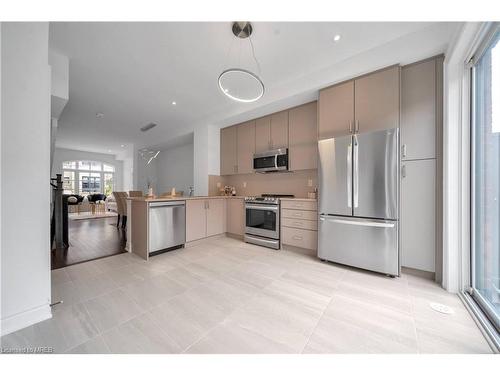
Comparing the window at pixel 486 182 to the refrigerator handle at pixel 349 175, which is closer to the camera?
the window at pixel 486 182

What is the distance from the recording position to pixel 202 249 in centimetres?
318

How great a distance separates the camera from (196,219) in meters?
3.43

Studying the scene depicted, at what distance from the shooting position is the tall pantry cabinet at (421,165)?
78.3 inches

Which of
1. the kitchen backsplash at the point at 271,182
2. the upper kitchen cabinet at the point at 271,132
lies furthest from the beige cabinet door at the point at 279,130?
the kitchen backsplash at the point at 271,182

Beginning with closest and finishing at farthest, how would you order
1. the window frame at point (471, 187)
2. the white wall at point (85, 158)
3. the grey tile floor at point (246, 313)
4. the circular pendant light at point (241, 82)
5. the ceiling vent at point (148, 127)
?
the grey tile floor at point (246, 313)
the window frame at point (471, 187)
the circular pendant light at point (241, 82)
the ceiling vent at point (148, 127)
the white wall at point (85, 158)

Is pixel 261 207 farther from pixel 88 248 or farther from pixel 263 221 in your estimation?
pixel 88 248

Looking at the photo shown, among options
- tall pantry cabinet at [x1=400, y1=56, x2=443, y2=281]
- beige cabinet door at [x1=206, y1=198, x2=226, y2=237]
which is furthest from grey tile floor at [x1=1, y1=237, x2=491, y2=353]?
beige cabinet door at [x1=206, y1=198, x2=226, y2=237]

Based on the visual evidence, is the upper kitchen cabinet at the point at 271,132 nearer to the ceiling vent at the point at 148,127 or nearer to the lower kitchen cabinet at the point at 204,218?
the lower kitchen cabinet at the point at 204,218

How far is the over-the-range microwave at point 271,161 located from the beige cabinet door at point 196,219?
4.14 ft

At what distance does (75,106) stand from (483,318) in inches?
253

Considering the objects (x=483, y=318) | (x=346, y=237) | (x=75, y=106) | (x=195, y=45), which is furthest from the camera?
(x=75, y=106)

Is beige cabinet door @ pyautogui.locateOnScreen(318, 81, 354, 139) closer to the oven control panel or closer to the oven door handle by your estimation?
the oven control panel
